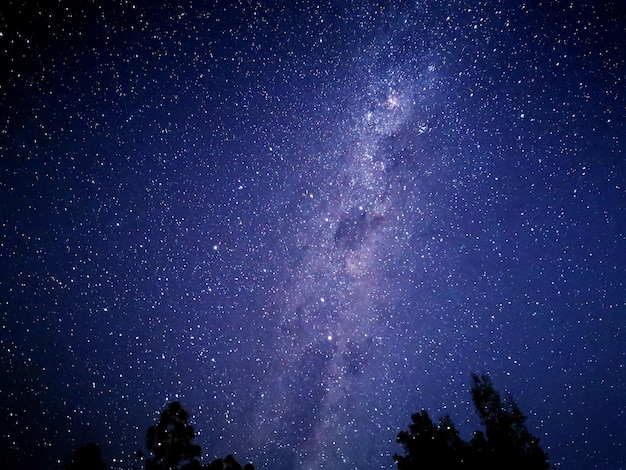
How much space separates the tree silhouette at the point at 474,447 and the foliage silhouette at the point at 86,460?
977 centimetres

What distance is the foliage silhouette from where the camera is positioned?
7.02 m

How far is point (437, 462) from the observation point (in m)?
11.3

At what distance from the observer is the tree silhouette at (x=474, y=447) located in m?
11.5

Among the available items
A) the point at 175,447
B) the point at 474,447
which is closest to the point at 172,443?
the point at 175,447

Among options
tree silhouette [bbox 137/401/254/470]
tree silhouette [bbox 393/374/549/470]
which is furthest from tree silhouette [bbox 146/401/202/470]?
tree silhouette [bbox 393/374/549/470]

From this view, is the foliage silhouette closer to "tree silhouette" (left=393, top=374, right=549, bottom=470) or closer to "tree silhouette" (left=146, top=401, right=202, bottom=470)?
"tree silhouette" (left=146, top=401, right=202, bottom=470)

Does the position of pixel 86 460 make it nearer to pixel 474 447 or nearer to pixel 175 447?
pixel 175 447

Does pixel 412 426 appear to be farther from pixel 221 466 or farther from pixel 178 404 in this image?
pixel 178 404

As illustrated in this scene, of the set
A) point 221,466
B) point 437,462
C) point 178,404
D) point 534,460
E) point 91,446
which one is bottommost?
point 534,460

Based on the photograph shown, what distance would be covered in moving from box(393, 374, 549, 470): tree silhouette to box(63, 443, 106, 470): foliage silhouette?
9.77 meters

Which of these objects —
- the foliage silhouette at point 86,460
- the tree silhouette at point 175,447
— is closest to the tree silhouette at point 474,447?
the tree silhouette at point 175,447

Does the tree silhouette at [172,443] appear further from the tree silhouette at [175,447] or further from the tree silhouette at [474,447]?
the tree silhouette at [474,447]

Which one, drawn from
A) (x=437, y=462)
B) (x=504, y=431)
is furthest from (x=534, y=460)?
(x=437, y=462)

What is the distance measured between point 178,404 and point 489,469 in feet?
37.5
